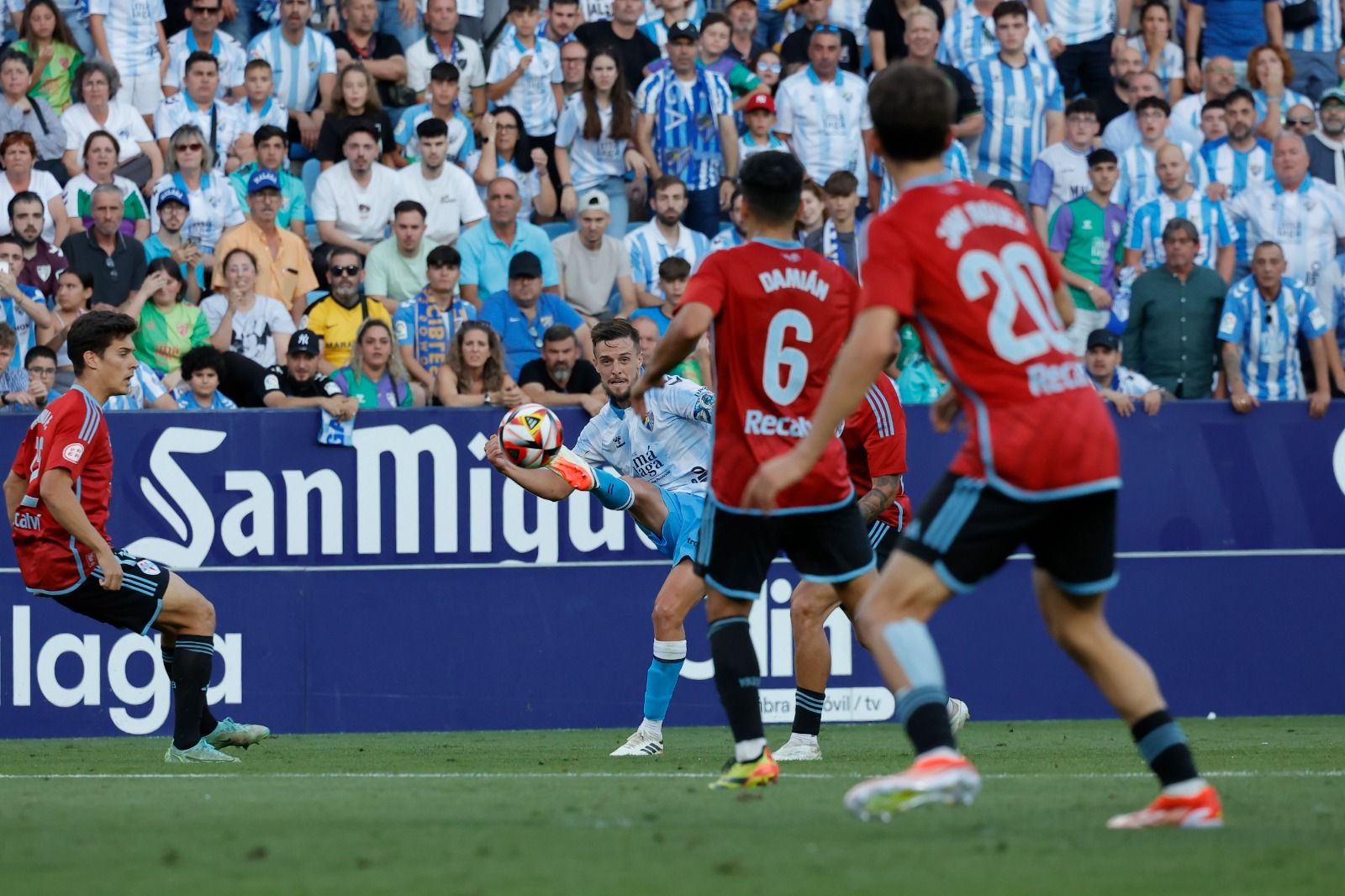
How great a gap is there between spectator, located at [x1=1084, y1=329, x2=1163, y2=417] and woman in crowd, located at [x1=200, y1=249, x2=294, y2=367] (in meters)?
5.87

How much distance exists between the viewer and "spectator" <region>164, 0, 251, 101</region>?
1680cm

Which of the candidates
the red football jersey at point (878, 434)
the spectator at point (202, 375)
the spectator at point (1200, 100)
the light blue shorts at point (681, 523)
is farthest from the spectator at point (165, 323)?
the spectator at point (1200, 100)

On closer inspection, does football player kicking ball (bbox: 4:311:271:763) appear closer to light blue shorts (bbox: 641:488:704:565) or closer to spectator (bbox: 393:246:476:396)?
light blue shorts (bbox: 641:488:704:565)

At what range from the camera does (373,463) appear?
43.7 ft

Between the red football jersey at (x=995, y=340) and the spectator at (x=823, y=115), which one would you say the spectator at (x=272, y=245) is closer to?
the spectator at (x=823, y=115)

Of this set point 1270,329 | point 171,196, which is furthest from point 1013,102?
point 171,196

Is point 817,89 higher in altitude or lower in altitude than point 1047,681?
higher

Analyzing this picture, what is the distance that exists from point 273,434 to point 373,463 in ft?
2.28

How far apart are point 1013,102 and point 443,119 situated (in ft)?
16.5

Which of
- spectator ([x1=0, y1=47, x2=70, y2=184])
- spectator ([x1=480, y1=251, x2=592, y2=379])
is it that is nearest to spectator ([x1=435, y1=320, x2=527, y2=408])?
spectator ([x1=480, y1=251, x2=592, y2=379])

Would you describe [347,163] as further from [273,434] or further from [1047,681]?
[1047,681]

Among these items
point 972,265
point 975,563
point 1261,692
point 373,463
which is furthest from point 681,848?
point 1261,692

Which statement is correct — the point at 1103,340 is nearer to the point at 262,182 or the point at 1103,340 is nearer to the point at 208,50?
the point at 262,182

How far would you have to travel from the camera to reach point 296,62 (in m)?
17.0
